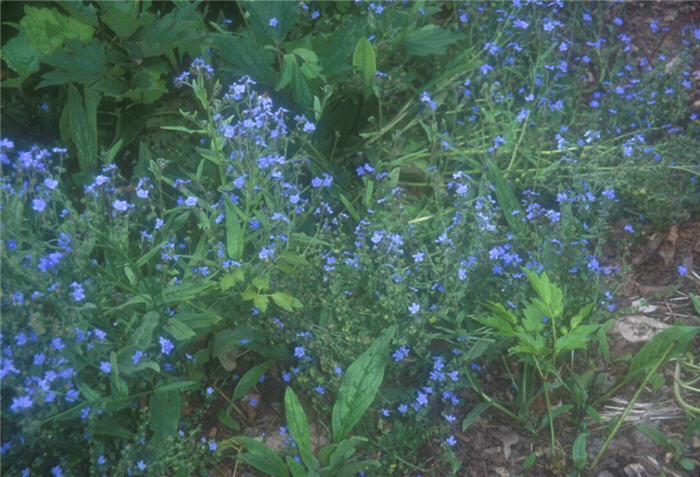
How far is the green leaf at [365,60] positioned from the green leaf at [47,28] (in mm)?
1198

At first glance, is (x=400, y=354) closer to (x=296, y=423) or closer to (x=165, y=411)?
(x=296, y=423)

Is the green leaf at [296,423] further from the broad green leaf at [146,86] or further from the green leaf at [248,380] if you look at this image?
the broad green leaf at [146,86]

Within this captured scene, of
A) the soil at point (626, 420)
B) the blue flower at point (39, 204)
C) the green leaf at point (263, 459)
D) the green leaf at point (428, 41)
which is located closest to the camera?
the blue flower at point (39, 204)

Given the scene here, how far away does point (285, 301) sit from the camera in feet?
8.93

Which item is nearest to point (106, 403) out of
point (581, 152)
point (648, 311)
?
point (648, 311)

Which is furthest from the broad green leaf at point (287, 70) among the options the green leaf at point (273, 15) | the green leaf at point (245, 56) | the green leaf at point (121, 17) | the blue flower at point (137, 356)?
the blue flower at point (137, 356)

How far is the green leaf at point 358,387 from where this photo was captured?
8.77 ft

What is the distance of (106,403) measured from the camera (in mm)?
2467

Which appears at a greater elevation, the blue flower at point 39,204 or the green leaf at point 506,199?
the blue flower at point 39,204

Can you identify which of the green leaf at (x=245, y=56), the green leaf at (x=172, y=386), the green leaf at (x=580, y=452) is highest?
the green leaf at (x=245, y=56)

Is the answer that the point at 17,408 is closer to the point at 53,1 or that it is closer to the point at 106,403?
the point at 106,403

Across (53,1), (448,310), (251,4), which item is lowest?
(448,310)

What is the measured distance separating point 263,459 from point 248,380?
36 centimetres

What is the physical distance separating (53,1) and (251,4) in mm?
902
